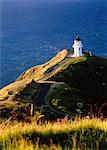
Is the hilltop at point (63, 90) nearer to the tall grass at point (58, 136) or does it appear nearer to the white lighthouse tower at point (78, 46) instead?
the white lighthouse tower at point (78, 46)

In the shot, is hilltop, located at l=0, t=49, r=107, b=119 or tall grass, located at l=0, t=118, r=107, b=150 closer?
tall grass, located at l=0, t=118, r=107, b=150

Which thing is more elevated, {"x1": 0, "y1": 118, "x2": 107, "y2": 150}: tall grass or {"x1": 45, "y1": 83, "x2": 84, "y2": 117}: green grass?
{"x1": 45, "y1": 83, "x2": 84, "y2": 117}: green grass

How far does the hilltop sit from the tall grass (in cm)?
3308

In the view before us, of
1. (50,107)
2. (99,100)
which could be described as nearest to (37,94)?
(50,107)

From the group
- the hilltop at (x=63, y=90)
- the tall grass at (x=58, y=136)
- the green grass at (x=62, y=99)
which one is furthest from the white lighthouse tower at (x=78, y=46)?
the tall grass at (x=58, y=136)

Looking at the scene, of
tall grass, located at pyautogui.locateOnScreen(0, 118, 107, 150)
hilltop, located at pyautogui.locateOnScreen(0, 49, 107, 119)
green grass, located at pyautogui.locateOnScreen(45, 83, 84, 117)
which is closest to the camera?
tall grass, located at pyautogui.locateOnScreen(0, 118, 107, 150)

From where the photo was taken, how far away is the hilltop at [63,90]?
57750 mm

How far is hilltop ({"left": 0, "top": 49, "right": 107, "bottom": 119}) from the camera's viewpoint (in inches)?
2274

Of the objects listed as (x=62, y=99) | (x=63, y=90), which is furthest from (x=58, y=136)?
(x=63, y=90)

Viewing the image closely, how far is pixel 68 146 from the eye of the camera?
34.7 ft

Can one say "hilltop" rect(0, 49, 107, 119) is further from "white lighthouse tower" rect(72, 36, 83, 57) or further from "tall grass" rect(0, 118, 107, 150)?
"tall grass" rect(0, 118, 107, 150)

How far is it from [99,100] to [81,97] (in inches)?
263

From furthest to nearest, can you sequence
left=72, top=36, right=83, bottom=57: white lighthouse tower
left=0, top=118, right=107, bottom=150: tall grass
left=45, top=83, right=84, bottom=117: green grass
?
left=72, top=36, right=83, bottom=57: white lighthouse tower, left=45, top=83, right=84, bottom=117: green grass, left=0, top=118, right=107, bottom=150: tall grass

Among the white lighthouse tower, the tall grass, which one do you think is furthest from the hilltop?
the tall grass
